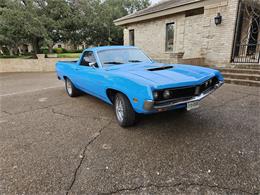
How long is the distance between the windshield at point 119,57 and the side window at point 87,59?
0.78ft

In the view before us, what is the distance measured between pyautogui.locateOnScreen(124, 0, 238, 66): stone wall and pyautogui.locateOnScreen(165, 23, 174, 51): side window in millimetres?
215

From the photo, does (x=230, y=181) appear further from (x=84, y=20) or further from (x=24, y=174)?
Answer: (x=84, y=20)

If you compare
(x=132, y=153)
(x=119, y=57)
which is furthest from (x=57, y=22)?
(x=132, y=153)

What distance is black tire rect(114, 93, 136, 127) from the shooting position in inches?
111

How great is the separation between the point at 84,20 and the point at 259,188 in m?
21.4

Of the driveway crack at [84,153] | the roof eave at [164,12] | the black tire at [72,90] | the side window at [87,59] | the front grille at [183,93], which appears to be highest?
the roof eave at [164,12]

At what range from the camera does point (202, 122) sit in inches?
130

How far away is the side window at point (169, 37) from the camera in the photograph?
1078 cm

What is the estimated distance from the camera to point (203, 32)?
8.77 m

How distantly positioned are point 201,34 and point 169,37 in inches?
99.3

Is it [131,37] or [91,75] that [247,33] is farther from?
[91,75]

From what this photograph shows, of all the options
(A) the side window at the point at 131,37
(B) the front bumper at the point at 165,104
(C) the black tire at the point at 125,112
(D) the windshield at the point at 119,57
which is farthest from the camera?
(A) the side window at the point at 131,37

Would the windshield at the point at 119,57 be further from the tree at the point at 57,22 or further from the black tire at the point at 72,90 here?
the tree at the point at 57,22

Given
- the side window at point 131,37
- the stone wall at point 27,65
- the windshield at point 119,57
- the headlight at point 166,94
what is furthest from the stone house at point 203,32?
the stone wall at point 27,65
